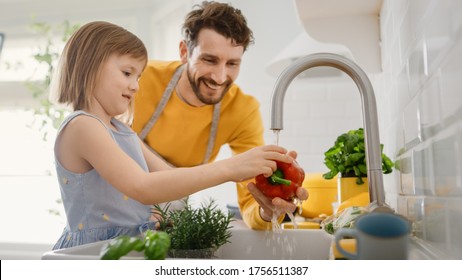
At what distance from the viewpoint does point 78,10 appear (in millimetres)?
1835

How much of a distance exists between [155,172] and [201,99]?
2.29 ft

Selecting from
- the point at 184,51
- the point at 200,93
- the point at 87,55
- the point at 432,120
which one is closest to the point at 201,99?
the point at 200,93

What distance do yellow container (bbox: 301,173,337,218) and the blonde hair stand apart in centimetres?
51

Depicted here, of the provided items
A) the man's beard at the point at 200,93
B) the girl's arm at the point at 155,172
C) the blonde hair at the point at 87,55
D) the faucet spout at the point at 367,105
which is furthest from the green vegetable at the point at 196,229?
the man's beard at the point at 200,93

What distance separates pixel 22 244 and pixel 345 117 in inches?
44.7

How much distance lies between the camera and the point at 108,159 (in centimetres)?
58

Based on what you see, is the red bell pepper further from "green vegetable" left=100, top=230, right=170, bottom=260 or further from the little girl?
"green vegetable" left=100, top=230, right=170, bottom=260

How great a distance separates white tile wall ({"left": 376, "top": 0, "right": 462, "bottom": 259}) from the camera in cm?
39

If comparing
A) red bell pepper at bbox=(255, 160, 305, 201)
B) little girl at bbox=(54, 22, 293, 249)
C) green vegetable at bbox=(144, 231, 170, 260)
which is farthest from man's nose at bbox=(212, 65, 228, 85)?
green vegetable at bbox=(144, 231, 170, 260)

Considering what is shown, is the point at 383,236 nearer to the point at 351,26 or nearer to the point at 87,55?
the point at 87,55

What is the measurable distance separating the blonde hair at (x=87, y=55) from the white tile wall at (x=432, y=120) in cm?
38

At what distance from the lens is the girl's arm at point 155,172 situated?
1.76 ft
